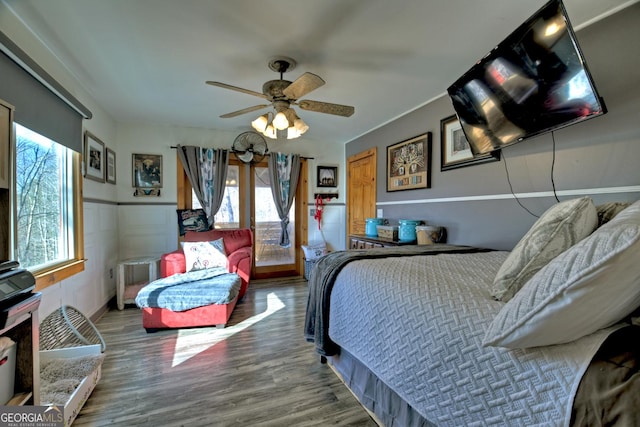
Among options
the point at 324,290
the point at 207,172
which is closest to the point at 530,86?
the point at 324,290

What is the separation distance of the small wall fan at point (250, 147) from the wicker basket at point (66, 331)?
2740 mm

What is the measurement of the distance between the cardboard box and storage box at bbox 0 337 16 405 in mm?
290

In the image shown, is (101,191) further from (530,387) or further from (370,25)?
(530,387)

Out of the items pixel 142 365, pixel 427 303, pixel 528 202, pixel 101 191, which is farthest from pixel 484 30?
pixel 101 191

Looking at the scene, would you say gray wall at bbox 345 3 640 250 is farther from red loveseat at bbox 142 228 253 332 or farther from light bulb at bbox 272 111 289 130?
red loveseat at bbox 142 228 253 332

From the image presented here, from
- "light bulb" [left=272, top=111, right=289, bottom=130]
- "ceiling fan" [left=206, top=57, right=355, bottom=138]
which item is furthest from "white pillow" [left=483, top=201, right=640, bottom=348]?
"light bulb" [left=272, top=111, right=289, bottom=130]

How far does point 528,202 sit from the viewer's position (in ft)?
7.02

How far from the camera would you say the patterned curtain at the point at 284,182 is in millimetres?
4406

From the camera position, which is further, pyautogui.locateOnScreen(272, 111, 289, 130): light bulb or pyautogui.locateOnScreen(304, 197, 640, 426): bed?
pyautogui.locateOnScreen(272, 111, 289, 130): light bulb

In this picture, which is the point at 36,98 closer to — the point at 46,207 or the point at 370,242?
the point at 46,207

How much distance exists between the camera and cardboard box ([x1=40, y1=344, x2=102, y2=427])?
141 cm

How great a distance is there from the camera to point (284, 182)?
4461 millimetres

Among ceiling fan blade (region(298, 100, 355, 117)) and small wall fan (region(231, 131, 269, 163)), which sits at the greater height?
small wall fan (region(231, 131, 269, 163))

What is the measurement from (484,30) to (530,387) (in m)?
2.17
